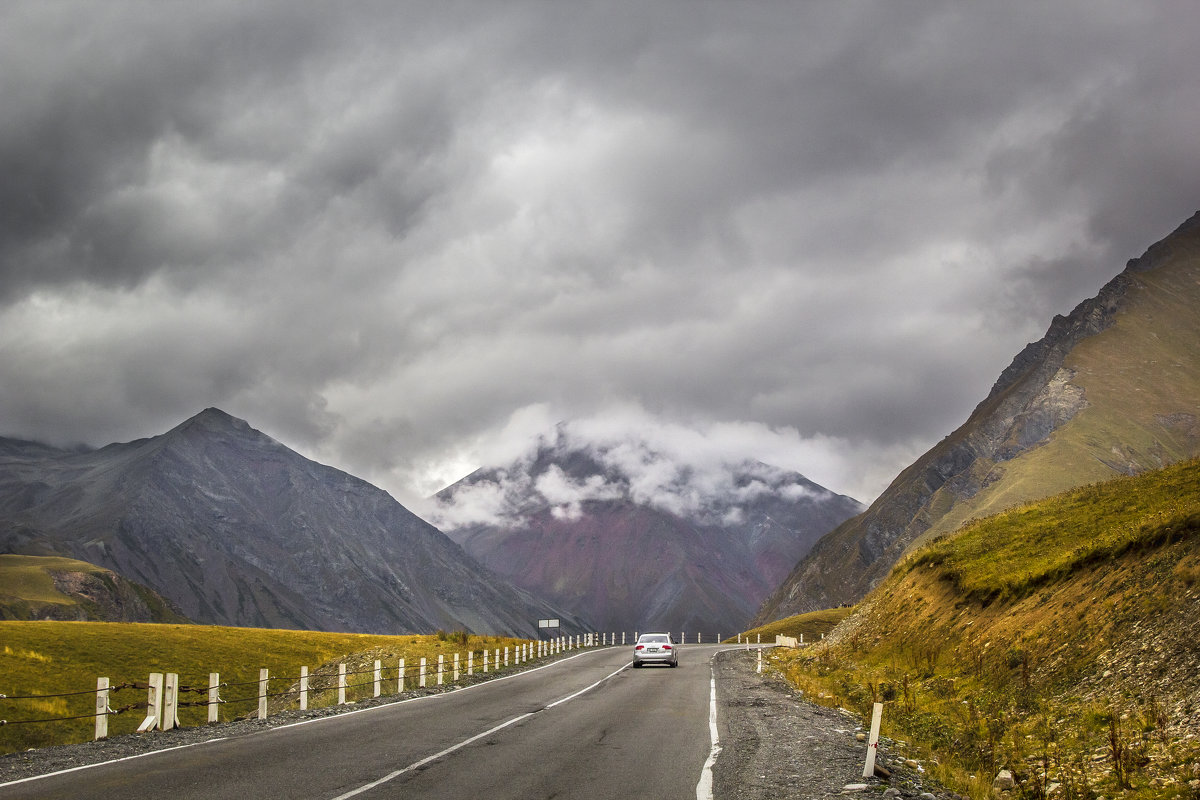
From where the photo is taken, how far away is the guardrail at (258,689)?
746 inches

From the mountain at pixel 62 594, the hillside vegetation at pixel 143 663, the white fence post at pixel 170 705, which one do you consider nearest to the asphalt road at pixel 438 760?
the white fence post at pixel 170 705

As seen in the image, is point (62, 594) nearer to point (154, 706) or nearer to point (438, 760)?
point (154, 706)

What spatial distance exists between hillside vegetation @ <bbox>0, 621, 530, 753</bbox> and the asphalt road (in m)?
10.7

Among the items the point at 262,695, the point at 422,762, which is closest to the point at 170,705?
the point at 262,695

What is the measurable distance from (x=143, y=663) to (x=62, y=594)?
15538cm

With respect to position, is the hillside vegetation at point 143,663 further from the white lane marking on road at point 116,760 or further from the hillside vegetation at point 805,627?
the hillside vegetation at point 805,627

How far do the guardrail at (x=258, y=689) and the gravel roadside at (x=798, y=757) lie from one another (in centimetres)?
1082

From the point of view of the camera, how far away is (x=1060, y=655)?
18.3 meters

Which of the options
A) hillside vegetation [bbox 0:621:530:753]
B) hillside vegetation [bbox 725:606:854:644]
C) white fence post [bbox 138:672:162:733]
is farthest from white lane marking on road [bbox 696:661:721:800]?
hillside vegetation [bbox 725:606:854:644]

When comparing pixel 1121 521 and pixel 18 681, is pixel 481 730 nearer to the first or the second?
pixel 1121 521

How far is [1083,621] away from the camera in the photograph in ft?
61.6

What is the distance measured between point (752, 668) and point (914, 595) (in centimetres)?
1016

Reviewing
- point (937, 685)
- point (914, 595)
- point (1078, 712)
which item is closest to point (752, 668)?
point (914, 595)

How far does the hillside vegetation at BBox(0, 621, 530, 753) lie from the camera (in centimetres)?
3553
